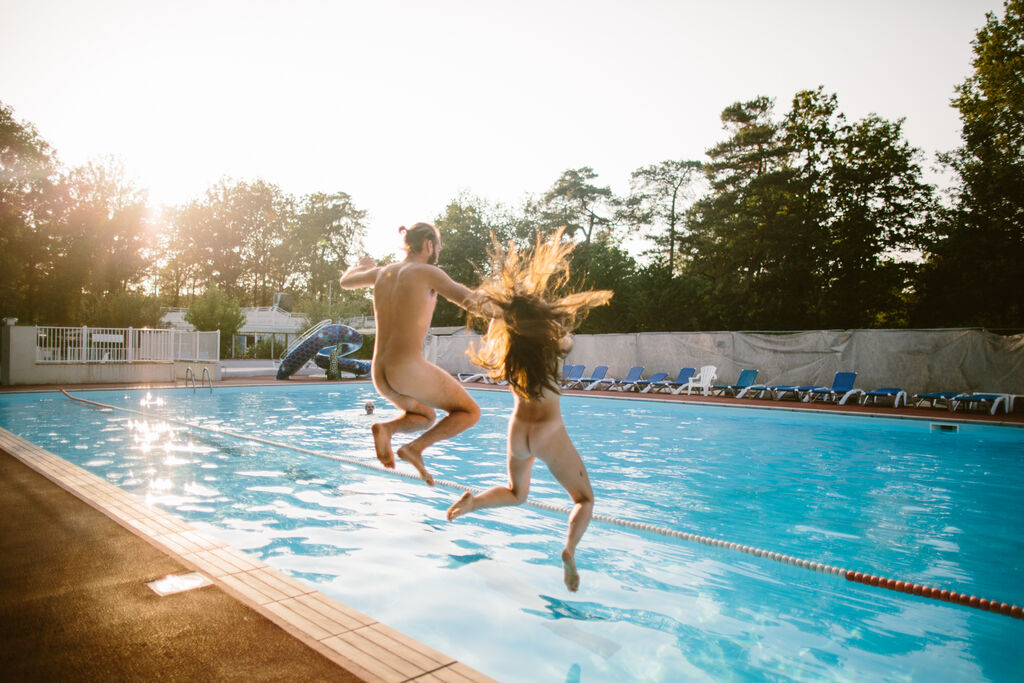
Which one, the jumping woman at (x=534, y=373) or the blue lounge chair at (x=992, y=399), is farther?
the blue lounge chair at (x=992, y=399)

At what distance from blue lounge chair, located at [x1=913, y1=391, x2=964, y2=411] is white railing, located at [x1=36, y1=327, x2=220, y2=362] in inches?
935

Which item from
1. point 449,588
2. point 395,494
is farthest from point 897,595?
point 395,494

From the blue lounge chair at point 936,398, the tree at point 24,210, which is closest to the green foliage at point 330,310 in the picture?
the tree at point 24,210

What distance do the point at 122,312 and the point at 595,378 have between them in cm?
2083

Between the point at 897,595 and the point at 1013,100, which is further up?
the point at 1013,100

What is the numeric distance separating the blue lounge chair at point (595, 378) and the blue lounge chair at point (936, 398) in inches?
375

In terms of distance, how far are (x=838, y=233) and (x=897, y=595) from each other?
2382 centimetres

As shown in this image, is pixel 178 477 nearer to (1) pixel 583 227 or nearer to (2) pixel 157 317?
(2) pixel 157 317

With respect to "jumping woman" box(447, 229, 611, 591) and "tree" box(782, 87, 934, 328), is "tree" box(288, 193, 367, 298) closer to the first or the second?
"tree" box(782, 87, 934, 328)

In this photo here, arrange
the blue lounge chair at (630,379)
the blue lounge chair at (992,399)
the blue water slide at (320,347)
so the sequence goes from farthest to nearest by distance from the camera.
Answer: the blue water slide at (320,347) < the blue lounge chair at (630,379) < the blue lounge chair at (992,399)

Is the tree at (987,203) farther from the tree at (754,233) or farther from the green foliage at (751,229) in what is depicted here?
the tree at (754,233)

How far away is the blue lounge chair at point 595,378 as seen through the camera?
21.8 m

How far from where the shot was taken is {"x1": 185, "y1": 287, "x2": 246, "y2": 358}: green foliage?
33.2 meters

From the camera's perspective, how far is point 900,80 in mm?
10953
